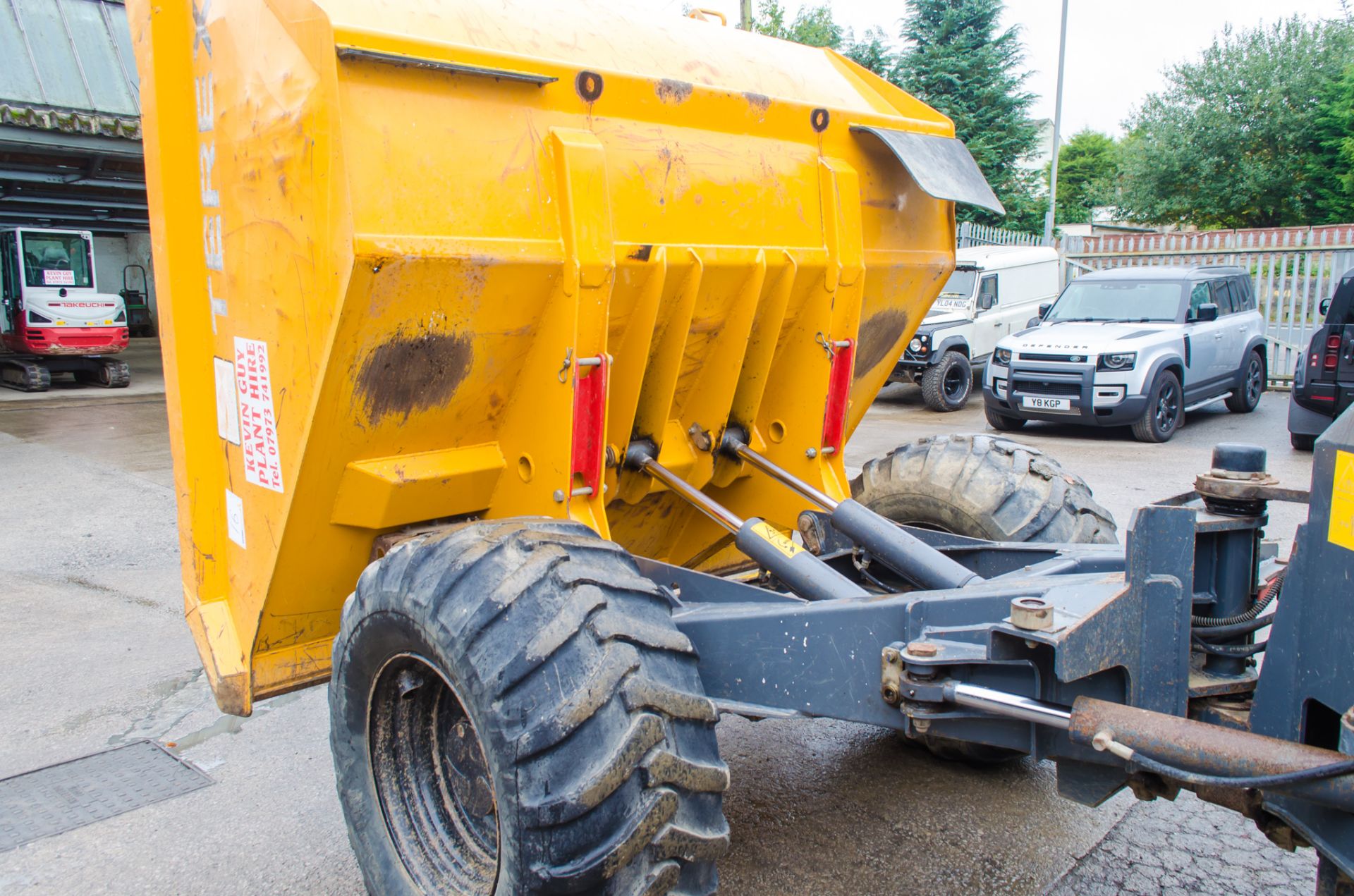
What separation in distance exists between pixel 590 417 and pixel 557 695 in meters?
0.98

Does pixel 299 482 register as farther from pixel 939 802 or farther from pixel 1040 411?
pixel 1040 411

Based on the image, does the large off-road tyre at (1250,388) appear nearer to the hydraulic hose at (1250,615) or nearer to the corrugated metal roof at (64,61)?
the hydraulic hose at (1250,615)

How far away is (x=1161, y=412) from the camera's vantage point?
1289cm

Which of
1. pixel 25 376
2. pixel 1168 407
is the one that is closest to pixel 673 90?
pixel 1168 407

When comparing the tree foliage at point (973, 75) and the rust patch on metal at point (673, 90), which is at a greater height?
the tree foliage at point (973, 75)

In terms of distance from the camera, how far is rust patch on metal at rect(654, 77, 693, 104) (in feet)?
10.6

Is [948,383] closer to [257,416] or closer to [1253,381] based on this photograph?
[1253,381]

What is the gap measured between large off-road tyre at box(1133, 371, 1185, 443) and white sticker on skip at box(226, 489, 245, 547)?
1142cm

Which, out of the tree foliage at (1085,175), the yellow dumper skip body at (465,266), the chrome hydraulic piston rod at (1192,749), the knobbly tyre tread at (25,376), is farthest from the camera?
the tree foliage at (1085,175)

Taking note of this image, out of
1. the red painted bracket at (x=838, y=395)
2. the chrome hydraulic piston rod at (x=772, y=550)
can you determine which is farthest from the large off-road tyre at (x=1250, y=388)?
the chrome hydraulic piston rod at (x=772, y=550)

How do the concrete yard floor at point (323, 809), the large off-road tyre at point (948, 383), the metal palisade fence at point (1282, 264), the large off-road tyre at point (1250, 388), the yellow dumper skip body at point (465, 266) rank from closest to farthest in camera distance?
the yellow dumper skip body at point (465, 266)
the concrete yard floor at point (323, 809)
the large off-road tyre at point (1250, 388)
the large off-road tyre at point (948, 383)
the metal palisade fence at point (1282, 264)

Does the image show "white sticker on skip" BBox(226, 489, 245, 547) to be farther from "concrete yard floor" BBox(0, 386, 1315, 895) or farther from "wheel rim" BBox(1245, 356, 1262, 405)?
"wheel rim" BBox(1245, 356, 1262, 405)

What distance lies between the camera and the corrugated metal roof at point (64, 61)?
13.4 metres

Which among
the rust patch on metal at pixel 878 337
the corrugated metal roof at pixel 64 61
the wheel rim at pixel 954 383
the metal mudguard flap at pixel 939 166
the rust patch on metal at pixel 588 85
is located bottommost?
the wheel rim at pixel 954 383
